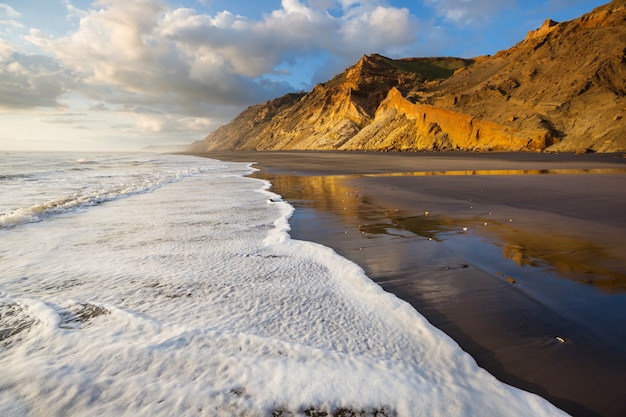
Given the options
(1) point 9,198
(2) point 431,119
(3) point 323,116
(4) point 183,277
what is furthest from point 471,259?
(3) point 323,116

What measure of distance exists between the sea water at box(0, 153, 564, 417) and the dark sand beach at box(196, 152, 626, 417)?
266 mm

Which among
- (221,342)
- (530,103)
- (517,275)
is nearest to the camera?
(221,342)

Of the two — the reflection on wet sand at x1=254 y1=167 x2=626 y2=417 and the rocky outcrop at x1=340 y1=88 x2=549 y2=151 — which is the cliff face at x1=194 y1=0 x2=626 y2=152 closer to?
the rocky outcrop at x1=340 y1=88 x2=549 y2=151

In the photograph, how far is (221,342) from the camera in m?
2.23

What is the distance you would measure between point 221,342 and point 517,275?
300 cm

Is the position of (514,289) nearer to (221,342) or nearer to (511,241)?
(511,241)

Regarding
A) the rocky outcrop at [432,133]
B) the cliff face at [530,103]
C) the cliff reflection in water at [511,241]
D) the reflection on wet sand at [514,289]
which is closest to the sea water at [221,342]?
the reflection on wet sand at [514,289]

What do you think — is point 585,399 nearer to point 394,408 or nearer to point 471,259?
point 394,408

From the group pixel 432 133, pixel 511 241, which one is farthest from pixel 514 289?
pixel 432 133

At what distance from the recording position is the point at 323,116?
95062 millimetres

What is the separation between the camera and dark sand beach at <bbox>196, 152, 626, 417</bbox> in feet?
6.64

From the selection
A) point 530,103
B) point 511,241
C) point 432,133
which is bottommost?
point 511,241

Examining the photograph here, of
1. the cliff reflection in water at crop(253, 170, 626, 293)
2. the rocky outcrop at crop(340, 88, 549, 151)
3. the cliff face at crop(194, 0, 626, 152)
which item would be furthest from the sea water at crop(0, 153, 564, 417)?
the rocky outcrop at crop(340, 88, 549, 151)

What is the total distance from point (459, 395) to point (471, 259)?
257cm
